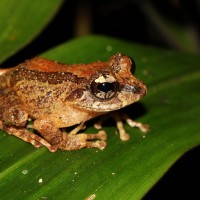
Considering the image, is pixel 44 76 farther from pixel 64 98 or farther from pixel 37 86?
pixel 64 98

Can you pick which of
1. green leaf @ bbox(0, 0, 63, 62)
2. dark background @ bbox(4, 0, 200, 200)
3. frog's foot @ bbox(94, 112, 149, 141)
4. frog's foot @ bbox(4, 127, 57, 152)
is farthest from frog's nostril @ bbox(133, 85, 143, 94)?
dark background @ bbox(4, 0, 200, 200)

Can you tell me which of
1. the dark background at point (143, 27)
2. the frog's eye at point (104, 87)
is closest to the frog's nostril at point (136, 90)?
the frog's eye at point (104, 87)

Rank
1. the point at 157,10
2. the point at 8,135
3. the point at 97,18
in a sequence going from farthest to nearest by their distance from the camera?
the point at 97,18 → the point at 157,10 → the point at 8,135

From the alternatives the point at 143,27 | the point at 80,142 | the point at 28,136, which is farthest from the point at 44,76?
the point at 143,27

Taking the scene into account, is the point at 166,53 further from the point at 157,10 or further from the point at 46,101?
the point at 46,101

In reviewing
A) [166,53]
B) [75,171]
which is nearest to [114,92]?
[75,171]

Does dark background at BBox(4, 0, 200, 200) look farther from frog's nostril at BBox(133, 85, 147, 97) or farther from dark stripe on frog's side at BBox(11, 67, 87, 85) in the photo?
dark stripe on frog's side at BBox(11, 67, 87, 85)
